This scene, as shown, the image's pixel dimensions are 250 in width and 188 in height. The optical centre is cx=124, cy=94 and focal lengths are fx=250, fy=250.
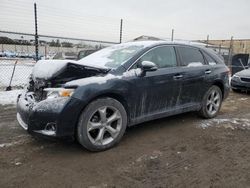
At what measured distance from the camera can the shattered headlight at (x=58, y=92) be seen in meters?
3.24

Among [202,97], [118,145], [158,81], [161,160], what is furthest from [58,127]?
[202,97]

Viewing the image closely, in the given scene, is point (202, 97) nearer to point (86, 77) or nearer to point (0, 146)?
point (86, 77)

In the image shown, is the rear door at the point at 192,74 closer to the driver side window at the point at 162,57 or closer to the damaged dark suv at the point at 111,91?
the damaged dark suv at the point at 111,91

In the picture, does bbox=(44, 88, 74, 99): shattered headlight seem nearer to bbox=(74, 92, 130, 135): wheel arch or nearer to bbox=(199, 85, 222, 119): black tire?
bbox=(74, 92, 130, 135): wheel arch

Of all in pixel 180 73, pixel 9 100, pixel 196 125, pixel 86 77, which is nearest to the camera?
pixel 86 77

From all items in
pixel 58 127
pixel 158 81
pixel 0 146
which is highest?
pixel 158 81

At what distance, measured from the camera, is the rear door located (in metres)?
4.67

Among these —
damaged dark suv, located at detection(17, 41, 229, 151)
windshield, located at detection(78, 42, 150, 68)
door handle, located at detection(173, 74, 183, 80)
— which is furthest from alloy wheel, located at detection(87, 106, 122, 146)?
door handle, located at detection(173, 74, 183, 80)

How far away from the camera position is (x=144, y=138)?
416cm

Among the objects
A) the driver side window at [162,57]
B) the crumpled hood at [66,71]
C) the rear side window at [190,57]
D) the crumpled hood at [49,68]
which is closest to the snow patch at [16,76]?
the crumpled hood at [49,68]

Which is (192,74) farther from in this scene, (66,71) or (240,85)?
(240,85)

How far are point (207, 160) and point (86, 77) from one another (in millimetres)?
2033

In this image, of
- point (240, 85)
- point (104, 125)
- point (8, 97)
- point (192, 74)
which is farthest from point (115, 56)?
point (240, 85)

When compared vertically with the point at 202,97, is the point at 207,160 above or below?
below
